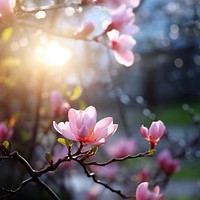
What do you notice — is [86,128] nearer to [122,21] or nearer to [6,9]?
[6,9]

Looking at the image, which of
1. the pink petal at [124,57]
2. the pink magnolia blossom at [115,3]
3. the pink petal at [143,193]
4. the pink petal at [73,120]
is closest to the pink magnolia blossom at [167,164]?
the pink petal at [124,57]

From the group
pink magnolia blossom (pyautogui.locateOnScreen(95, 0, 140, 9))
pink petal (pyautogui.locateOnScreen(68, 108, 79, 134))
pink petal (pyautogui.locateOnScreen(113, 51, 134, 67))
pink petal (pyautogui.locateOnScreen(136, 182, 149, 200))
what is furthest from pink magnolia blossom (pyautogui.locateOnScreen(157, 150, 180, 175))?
pink petal (pyautogui.locateOnScreen(68, 108, 79, 134))

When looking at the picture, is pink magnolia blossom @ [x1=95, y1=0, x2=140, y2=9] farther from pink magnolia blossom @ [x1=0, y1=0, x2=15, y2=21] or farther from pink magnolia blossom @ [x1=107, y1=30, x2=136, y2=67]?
pink magnolia blossom @ [x1=0, y1=0, x2=15, y2=21]

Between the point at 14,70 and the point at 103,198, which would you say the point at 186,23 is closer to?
the point at 14,70

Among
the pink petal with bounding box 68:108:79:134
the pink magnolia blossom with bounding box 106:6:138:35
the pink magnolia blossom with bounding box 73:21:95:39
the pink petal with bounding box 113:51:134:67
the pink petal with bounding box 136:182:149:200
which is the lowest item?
the pink petal with bounding box 136:182:149:200

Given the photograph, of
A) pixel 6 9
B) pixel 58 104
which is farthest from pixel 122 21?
pixel 58 104

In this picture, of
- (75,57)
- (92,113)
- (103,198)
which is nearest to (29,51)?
→ (75,57)

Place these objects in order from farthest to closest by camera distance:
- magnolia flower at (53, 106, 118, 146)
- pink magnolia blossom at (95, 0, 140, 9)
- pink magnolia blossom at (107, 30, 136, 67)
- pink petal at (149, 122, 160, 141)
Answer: pink magnolia blossom at (107, 30, 136, 67)
pink magnolia blossom at (95, 0, 140, 9)
pink petal at (149, 122, 160, 141)
magnolia flower at (53, 106, 118, 146)
